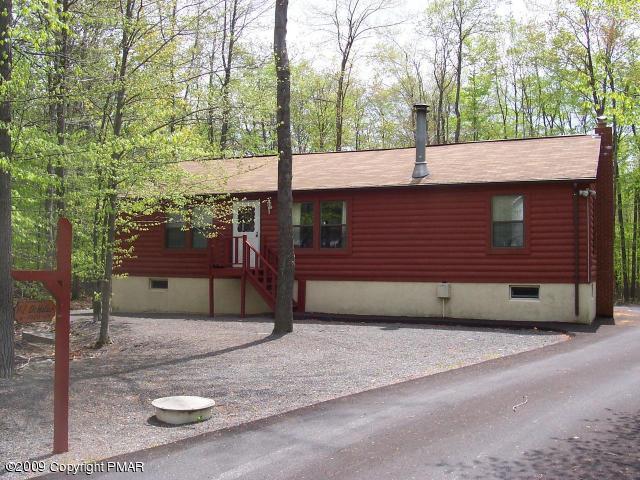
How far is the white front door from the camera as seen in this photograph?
18656 millimetres

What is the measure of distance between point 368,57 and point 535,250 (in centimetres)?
2342

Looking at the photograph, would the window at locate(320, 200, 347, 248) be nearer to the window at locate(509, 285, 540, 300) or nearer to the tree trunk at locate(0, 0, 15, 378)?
Result: the window at locate(509, 285, 540, 300)

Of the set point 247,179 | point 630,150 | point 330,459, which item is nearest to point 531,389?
point 330,459

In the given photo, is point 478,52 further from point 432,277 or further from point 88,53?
point 88,53

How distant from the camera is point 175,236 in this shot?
1980 cm

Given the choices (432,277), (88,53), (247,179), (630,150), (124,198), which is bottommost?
(432,277)

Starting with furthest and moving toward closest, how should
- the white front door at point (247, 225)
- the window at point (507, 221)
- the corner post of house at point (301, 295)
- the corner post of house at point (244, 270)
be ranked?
the white front door at point (247, 225), the corner post of house at point (301, 295), the corner post of house at point (244, 270), the window at point (507, 221)

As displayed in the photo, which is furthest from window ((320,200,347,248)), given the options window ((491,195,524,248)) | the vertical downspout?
the vertical downspout

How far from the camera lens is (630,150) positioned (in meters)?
33.8

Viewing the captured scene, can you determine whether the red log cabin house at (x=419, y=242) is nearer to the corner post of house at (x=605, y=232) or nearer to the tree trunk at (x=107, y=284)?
the corner post of house at (x=605, y=232)

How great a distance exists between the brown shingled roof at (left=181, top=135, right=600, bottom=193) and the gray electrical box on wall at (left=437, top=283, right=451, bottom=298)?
2.61 metres

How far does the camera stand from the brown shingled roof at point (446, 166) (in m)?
15.8

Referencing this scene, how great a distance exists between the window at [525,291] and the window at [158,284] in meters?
10.2

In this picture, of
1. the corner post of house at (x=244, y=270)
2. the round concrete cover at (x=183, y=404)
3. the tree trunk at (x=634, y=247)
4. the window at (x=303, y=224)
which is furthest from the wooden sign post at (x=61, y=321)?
the tree trunk at (x=634, y=247)
